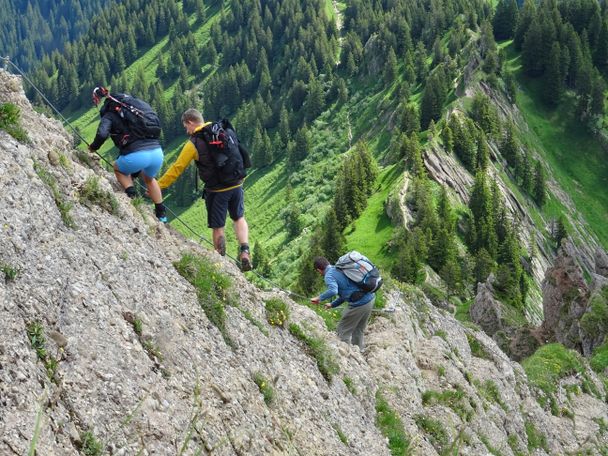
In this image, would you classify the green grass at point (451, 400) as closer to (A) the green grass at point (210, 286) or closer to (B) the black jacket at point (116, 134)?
(A) the green grass at point (210, 286)

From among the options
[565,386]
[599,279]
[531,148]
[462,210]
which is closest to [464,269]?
[462,210]

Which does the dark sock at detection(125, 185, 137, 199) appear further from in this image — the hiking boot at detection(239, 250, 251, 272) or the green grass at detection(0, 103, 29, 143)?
the hiking boot at detection(239, 250, 251, 272)

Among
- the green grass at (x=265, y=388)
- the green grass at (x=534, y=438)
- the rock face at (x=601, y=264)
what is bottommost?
the rock face at (x=601, y=264)

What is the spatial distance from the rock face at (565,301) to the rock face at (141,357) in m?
29.7

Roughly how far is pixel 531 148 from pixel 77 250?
137 metres

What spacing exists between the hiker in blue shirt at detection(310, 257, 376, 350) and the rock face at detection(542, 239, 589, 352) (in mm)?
32551

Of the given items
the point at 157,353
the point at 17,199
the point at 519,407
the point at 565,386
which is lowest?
the point at 565,386

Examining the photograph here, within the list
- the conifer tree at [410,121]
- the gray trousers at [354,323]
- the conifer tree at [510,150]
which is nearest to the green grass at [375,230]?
the conifer tree at [410,121]

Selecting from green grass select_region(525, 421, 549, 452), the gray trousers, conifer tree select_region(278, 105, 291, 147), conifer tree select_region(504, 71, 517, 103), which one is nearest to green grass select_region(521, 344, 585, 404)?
green grass select_region(525, 421, 549, 452)

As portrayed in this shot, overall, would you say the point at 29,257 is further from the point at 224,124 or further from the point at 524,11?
the point at 524,11

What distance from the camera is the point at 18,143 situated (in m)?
12.1

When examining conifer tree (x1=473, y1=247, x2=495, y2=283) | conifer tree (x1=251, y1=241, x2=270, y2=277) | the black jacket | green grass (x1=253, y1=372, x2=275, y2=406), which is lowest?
conifer tree (x1=251, y1=241, x2=270, y2=277)

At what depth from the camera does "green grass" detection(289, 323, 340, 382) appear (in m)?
16.1

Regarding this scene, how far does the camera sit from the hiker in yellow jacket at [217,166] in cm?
1522
